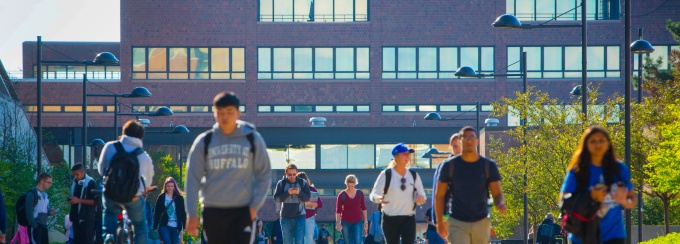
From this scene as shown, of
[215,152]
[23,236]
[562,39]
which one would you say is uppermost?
[562,39]

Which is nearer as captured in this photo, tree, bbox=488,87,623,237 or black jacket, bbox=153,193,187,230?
black jacket, bbox=153,193,187,230

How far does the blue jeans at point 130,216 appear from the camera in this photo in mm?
12609

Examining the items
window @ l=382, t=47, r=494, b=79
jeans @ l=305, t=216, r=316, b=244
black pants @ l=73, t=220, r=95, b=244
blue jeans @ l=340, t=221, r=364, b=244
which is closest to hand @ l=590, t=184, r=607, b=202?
black pants @ l=73, t=220, r=95, b=244

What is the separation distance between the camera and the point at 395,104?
6675 cm

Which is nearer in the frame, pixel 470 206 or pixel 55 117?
pixel 470 206

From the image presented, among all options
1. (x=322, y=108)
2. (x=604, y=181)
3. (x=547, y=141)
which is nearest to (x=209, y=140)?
(x=604, y=181)

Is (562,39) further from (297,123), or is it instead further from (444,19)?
(297,123)

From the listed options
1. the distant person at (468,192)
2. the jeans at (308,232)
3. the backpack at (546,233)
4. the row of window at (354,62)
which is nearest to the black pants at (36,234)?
the jeans at (308,232)

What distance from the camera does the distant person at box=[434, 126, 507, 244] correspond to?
10.7m

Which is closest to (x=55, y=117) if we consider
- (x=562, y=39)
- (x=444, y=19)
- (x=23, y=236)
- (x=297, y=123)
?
(x=297, y=123)

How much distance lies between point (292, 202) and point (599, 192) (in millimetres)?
9276

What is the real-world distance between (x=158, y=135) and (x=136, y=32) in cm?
564

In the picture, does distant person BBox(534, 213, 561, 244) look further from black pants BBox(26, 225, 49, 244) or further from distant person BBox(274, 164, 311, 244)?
black pants BBox(26, 225, 49, 244)

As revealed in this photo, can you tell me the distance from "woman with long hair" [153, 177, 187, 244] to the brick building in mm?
48161
